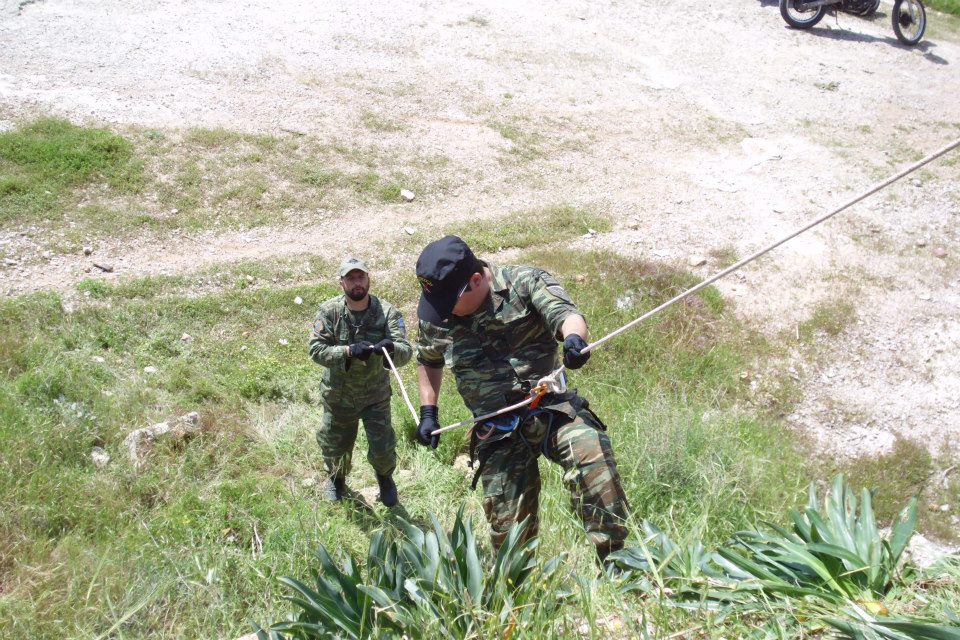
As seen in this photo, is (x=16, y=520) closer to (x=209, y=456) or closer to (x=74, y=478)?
(x=74, y=478)

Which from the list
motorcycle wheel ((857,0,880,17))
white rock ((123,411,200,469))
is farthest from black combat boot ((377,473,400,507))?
motorcycle wheel ((857,0,880,17))

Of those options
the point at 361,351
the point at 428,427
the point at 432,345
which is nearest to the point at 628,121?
the point at 361,351

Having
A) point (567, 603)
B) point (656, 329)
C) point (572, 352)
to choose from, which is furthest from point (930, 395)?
point (567, 603)

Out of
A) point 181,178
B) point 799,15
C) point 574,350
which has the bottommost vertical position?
point 181,178

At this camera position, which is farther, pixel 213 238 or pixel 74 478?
pixel 213 238

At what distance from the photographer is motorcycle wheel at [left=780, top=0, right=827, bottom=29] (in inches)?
570

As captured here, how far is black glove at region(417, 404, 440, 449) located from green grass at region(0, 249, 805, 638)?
74 cm

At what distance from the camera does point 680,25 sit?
1440cm

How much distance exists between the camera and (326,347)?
4535 millimetres

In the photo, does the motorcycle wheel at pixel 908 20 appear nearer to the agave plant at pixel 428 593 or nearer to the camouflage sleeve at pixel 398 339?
the camouflage sleeve at pixel 398 339

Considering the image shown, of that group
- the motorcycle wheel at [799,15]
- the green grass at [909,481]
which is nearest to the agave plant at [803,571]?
the green grass at [909,481]

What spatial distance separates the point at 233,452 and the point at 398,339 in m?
1.62

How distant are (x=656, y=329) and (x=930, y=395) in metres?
2.96

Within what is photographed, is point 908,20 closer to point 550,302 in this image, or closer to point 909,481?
point 909,481
